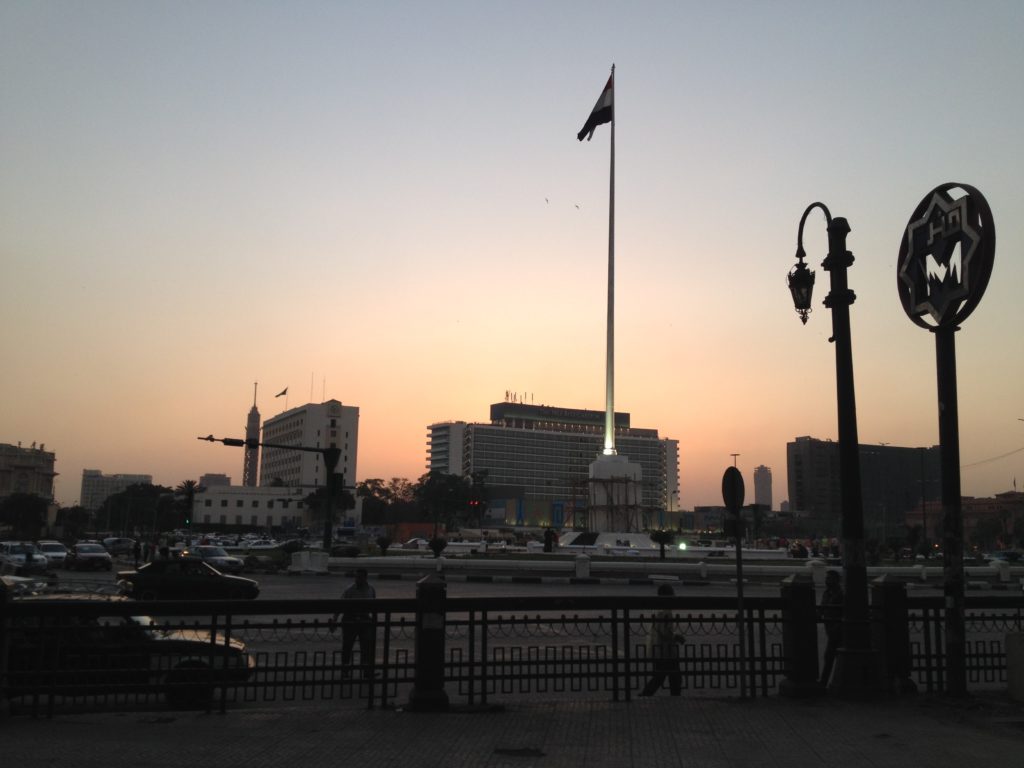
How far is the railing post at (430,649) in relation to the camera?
9.78 m

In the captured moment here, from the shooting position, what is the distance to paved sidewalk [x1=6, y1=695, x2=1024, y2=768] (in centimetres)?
779

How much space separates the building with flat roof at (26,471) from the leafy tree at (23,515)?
Answer: 46.7 meters

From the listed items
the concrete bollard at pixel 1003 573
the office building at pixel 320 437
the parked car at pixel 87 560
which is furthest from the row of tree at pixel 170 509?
the concrete bollard at pixel 1003 573

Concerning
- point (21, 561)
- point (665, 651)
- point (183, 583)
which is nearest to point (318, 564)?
point (21, 561)

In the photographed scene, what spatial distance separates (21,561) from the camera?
125 ft

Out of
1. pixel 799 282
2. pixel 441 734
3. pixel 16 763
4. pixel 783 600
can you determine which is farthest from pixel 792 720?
pixel 16 763

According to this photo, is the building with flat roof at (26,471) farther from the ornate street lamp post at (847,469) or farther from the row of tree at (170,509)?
the ornate street lamp post at (847,469)

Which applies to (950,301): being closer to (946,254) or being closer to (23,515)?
(946,254)

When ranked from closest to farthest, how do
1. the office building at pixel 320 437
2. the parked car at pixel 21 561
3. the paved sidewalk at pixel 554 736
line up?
the paved sidewalk at pixel 554 736 < the parked car at pixel 21 561 < the office building at pixel 320 437

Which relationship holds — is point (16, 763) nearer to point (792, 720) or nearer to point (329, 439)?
point (792, 720)

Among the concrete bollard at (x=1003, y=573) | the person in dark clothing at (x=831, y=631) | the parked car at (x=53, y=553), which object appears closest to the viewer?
the person in dark clothing at (x=831, y=631)

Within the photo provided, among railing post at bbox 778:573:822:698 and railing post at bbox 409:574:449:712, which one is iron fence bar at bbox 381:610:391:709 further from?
railing post at bbox 778:573:822:698

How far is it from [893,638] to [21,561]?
37.9 meters

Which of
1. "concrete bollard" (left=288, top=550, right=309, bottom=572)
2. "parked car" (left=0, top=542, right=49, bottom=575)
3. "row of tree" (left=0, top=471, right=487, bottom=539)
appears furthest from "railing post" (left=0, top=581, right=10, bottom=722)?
"row of tree" (left=0, top=471, right=487, bottom=539)
